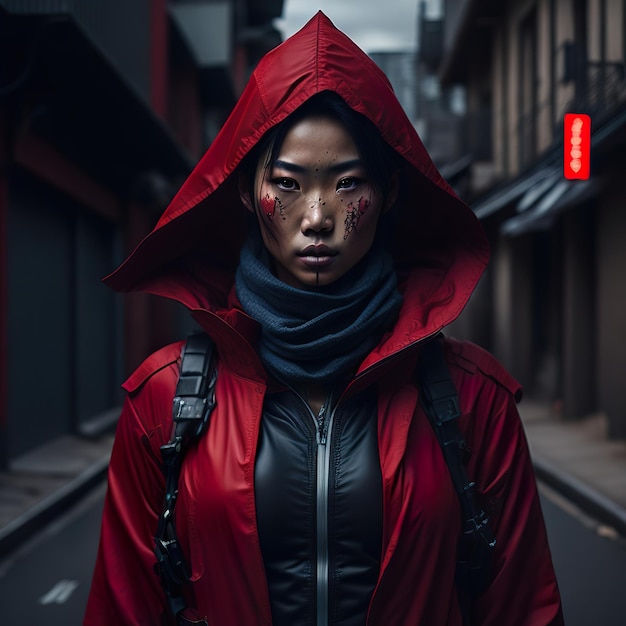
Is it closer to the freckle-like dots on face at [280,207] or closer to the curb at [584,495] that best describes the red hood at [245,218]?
the freckle-like dots on face at [280,207]

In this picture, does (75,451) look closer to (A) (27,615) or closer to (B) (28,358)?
(B) (28,358)

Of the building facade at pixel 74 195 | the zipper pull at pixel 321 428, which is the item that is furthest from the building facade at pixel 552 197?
the zipper pull at pixel 321 428

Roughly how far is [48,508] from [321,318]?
17.7ft

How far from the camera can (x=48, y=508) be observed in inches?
255

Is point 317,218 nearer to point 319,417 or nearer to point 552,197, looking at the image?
point 319,417

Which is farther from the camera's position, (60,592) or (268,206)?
(60,592)

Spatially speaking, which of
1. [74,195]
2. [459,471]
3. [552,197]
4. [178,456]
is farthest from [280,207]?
[552,197]

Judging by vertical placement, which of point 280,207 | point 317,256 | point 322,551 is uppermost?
point 280,207

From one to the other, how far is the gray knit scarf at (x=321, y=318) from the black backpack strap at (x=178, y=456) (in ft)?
0.53

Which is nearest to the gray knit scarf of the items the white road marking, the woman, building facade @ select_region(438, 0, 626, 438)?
the woman

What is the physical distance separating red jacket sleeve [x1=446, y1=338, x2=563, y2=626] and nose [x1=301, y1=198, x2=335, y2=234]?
456mm

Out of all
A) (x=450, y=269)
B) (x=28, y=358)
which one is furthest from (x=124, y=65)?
(x=450, y=269)

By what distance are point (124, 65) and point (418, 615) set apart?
11012 mm

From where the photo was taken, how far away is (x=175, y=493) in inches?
71.7
